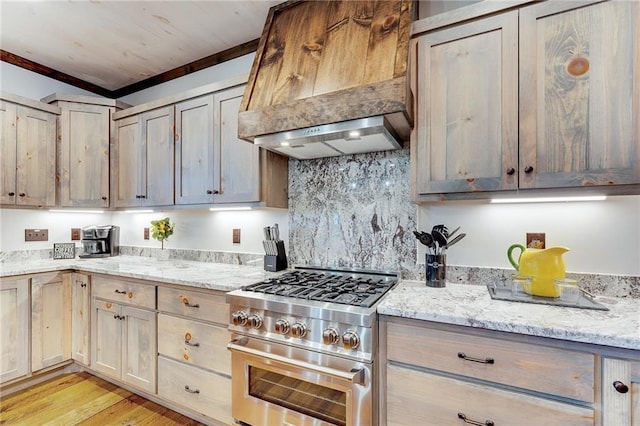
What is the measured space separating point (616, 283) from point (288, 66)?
1.95m

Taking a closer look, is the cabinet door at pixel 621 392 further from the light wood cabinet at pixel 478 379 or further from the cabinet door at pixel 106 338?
the cabinet door at pixel 106 338

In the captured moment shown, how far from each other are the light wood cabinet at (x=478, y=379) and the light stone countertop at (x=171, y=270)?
938 millimetres

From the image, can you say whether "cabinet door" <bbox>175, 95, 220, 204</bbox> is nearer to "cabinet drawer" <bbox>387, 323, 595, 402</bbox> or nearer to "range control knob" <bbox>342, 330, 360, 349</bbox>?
"range control knob" <bbox>342, 330, 360, 349</bbox>

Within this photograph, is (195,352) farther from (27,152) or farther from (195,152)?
(27,152)

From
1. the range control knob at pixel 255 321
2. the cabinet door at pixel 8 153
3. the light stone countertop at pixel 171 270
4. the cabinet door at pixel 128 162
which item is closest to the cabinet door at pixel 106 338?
the light stone countertop at pixel 171 270

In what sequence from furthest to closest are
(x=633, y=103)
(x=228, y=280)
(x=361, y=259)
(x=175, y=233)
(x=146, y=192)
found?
(x=175, y=233) → (x=146, y=192) → (x=361, y=259) → (x=228, y=280) → (x=633, y=103)

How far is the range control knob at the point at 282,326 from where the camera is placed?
1.45 meters

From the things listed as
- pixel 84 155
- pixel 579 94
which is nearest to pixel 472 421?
pixel 579 94

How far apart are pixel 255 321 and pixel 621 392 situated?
1364mm

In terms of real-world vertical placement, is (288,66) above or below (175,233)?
above

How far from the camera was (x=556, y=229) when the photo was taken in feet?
5.16

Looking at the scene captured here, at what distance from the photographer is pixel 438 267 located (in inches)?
65.0

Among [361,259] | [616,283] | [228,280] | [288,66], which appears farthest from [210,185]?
[616,283]

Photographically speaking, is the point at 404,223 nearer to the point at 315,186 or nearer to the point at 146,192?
the point at 315,186
